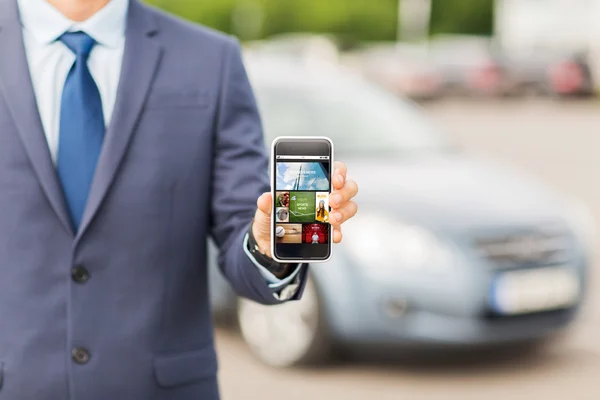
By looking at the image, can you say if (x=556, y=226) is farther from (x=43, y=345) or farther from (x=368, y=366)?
(x=43, y=345)

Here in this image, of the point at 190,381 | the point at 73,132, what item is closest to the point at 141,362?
the point at 190,381

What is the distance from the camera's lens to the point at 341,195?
194 centimetres

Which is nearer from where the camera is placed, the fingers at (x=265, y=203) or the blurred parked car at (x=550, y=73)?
the fingers at (x=265, y=203)

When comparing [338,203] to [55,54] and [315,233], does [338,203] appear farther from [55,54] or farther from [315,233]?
[55,54]

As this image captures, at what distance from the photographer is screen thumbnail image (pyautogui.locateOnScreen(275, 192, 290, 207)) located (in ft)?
6.69

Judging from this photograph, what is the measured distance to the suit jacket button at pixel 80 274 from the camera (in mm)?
2148

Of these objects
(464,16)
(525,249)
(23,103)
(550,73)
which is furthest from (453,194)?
(464,16)

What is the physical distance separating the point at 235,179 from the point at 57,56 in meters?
0.44

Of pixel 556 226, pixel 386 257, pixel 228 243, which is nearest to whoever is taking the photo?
pixel 228 243

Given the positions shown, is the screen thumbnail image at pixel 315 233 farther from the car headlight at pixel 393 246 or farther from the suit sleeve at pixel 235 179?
the car headlight at pixel 393 246

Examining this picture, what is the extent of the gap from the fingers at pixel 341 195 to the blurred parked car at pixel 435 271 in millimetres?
3464

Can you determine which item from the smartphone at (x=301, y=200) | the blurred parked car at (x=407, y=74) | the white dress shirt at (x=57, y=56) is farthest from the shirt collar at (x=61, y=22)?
the blurred parked car at (x=407, y=74)

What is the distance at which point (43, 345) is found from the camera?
7.06 feet

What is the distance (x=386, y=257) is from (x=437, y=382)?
69 cm
